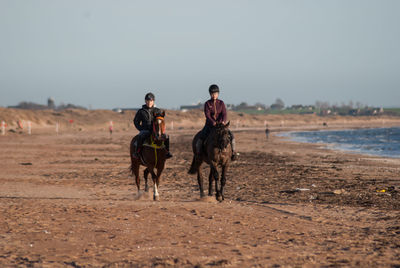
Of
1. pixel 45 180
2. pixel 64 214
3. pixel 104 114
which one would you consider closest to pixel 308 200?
pixel 64 214

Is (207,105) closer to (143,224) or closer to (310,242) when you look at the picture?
(143,224)

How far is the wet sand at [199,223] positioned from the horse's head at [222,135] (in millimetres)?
1491

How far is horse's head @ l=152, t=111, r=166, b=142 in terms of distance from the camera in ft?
38.3

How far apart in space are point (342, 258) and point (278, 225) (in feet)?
7.74

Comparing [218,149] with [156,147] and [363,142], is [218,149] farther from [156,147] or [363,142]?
[363,142]

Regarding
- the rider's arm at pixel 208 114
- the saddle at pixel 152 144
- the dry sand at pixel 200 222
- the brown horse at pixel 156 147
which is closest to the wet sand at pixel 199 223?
the dry sand at pixel 200 222

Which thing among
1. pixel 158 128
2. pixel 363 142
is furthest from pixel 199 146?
pixel 363 142

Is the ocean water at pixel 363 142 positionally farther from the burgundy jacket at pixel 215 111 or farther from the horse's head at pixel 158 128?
the horse's head at pixel 158 128

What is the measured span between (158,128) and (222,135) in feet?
5.28

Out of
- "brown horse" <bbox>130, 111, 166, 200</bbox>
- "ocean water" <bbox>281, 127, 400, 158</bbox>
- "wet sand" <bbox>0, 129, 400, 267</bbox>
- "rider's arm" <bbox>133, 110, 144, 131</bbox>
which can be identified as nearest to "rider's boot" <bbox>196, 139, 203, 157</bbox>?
"brown horse" <bbox>130, 111, 166, 200</bbox>

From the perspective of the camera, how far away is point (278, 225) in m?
9.34

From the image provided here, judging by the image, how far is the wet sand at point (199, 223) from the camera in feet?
23.4

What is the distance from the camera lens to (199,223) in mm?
9438

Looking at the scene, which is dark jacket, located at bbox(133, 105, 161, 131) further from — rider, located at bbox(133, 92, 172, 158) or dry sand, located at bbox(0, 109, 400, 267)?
dry sand, located at bbox(0, 109, 400, 267)
